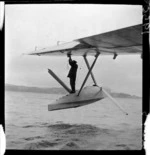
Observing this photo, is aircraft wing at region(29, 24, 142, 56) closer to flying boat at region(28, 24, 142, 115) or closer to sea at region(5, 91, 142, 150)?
flying boat at region(28, 24, 142, 115)

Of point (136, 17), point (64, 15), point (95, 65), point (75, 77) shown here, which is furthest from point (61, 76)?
point (136, 17)

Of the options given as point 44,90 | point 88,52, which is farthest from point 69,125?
point 88,52

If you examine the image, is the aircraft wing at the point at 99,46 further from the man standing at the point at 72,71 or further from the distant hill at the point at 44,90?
the distant hill at the point at 44,90

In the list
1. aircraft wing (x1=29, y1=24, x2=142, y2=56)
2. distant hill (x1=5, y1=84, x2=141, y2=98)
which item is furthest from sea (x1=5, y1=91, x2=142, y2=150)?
aircraft wing (x1=29, y1=24, x2=142, y2=56)

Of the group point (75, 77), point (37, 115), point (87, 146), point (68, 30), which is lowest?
point (87, 146)

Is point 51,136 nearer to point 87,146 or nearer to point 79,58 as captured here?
point 87,146

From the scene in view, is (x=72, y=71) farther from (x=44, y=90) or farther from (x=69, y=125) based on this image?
(x=69, y=125)

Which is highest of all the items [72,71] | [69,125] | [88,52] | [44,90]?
[88,52]
